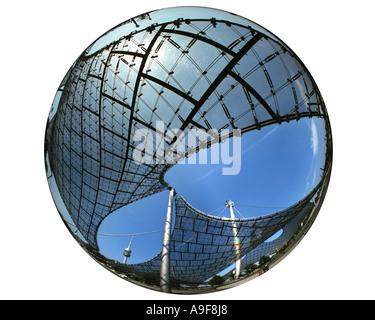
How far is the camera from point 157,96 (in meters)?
8.07

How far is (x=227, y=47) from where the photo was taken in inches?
334

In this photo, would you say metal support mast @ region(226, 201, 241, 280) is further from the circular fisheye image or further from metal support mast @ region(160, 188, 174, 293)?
metal support mast @ region(160, 188, 174, 293)

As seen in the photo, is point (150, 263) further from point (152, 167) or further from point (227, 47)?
point (227, 47)

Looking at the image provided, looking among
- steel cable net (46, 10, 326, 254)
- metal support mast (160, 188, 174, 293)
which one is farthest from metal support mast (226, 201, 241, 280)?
metal support mast (160, 188, 174, 293)

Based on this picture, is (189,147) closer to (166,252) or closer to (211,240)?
(211,240)

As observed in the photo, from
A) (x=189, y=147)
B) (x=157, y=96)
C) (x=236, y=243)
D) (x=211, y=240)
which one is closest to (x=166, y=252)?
(x=211, y=240)

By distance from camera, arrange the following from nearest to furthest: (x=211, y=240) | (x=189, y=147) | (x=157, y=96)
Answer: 1. (x=189, y=147)
2. (x=157, y=96)
3. (x=211, y=240)

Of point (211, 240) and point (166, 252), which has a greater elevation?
point (211, 240)

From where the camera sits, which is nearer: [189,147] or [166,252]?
[189,147]

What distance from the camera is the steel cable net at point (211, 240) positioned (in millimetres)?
8320

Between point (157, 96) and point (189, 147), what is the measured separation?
38.3 inches

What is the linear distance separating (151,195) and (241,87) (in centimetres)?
228

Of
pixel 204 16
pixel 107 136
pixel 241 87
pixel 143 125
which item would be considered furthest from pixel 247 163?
pixel 204 16

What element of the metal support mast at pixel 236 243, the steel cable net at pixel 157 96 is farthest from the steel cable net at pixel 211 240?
the steel cable net at pixel 157 96
